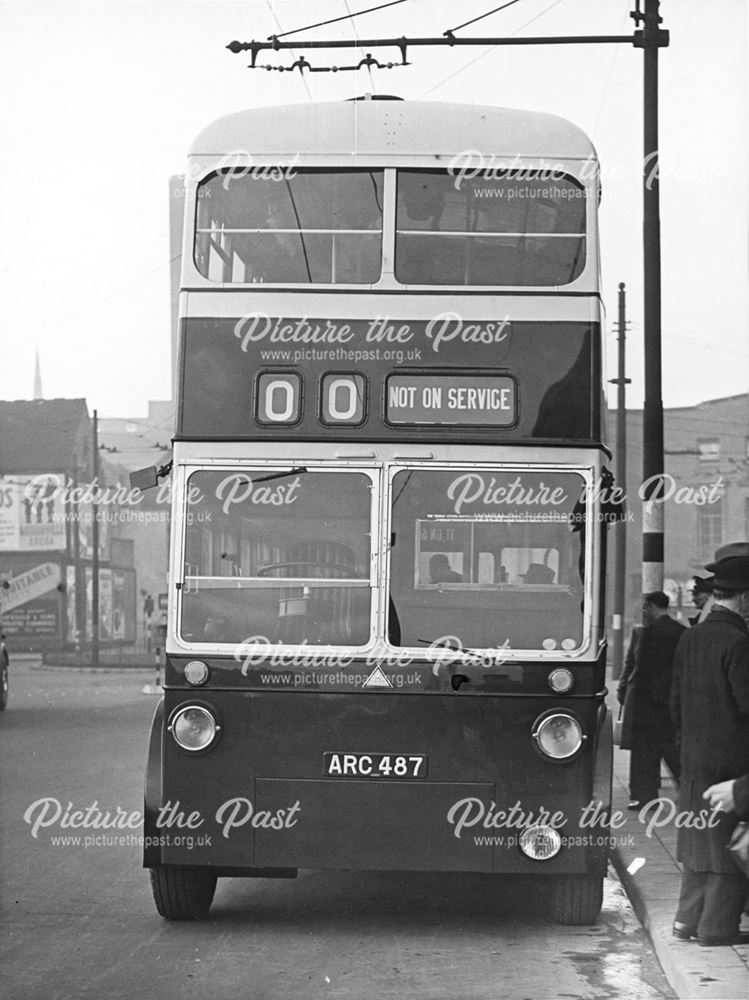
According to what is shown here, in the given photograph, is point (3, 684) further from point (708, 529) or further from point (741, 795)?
point (708, 529)

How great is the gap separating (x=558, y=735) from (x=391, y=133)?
337 cm

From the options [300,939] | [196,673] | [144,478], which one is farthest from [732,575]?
[144,478]

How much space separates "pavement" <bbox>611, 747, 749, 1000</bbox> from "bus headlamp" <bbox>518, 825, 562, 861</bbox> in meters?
0.64

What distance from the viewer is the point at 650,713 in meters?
12.2

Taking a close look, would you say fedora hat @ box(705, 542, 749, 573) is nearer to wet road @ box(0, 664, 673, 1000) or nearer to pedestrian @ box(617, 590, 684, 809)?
wet road @ box(0, 664, 673, 1000)

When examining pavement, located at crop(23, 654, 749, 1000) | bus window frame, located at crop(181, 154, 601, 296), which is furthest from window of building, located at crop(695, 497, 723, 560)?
bus window frame, located at crop(181, 154, 601, 296)

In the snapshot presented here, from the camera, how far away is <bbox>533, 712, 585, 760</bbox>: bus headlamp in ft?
25.3

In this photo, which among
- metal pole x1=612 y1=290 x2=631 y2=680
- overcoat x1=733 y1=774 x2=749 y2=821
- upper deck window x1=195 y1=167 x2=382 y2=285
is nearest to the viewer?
overcoat x1=733 y1=774 x2=749 y2=821

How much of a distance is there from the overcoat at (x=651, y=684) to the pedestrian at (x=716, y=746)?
4928 mm

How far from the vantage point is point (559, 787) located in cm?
773

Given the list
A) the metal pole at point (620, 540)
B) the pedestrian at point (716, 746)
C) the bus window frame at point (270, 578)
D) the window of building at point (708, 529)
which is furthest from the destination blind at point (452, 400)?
the window of building at point (708, 529)

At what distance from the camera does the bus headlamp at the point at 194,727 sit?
779 cm

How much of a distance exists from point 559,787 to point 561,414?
194cm

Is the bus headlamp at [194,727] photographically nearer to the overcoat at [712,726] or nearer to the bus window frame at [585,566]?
the bus window frame at [585,566]
